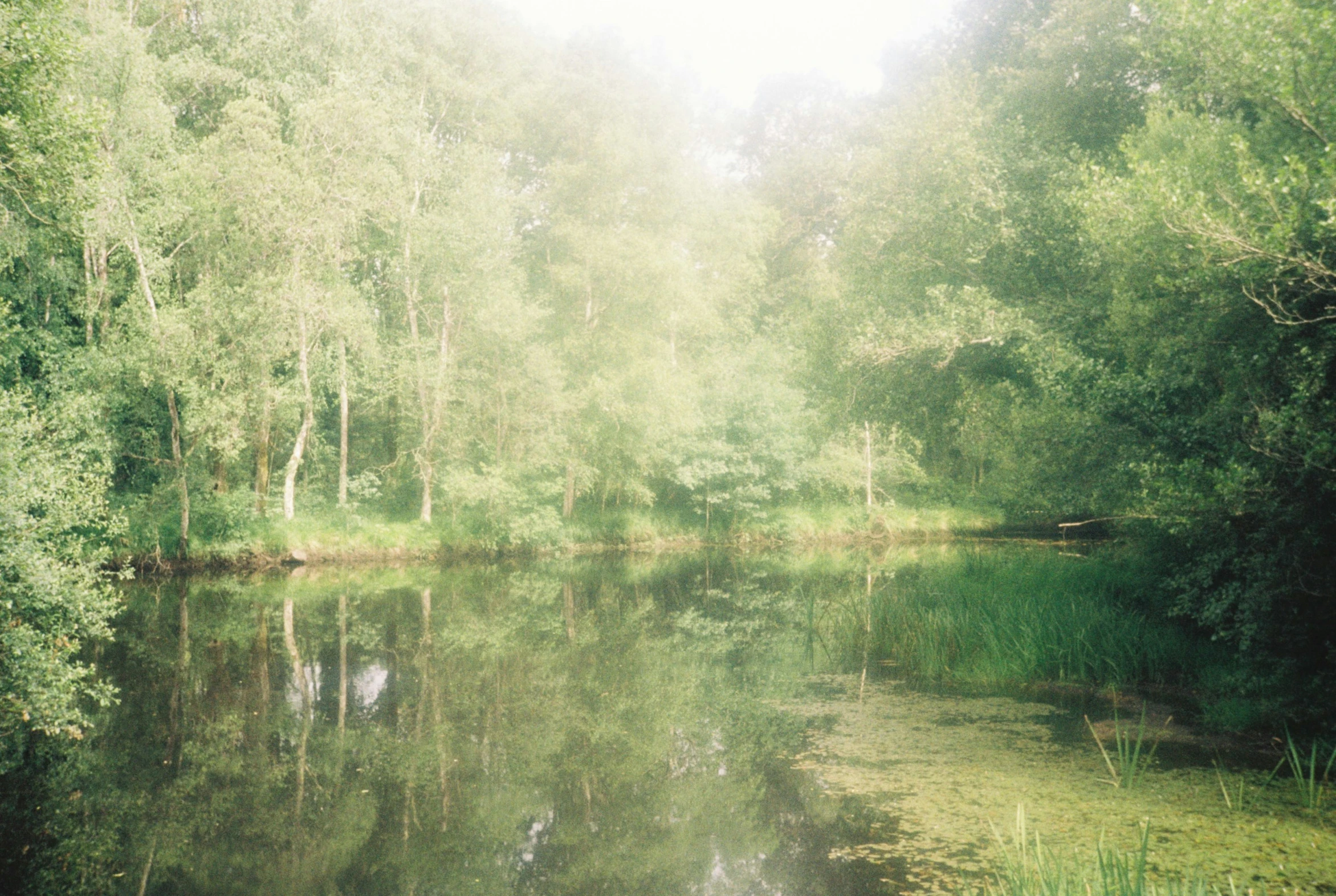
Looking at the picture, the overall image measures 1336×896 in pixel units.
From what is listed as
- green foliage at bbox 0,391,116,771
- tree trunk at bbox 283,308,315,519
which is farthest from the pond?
tree trunk at bbox 283,308,315,519

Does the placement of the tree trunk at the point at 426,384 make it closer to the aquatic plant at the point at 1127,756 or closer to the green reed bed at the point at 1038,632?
the green reed bed at the point at 1038,632

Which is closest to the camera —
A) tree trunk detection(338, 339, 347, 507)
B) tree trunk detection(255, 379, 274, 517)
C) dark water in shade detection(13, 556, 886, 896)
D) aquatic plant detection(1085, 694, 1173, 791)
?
dark water in shade detection(13, 556, 886, 896)

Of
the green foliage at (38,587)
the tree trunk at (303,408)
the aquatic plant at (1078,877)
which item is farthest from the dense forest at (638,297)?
the aquatic plant at (1078,877)

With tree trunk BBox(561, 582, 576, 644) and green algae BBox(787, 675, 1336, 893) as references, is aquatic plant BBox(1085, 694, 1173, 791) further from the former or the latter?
tree trunk BBox(561, 582, 576, 644)

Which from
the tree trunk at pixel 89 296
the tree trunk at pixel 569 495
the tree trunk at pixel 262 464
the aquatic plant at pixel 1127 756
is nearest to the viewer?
the aquatic plant at pixel 1127 756

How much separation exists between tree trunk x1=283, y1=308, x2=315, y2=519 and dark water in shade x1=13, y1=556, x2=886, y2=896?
7366 mm

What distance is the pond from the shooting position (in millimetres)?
5191

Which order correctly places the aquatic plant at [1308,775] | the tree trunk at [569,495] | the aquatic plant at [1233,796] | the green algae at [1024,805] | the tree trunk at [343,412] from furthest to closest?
A: the tree trunk at [569,495] < the tree trunk at [343,412] < the aquatic plant at [1233,796] < the aquatic plant at [1308,775] < the green algae at [1024,805]

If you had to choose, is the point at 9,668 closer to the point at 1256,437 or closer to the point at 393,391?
the point at 1256,437

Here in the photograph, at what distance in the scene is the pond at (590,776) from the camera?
5.19 metres

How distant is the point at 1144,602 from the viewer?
10.6 m

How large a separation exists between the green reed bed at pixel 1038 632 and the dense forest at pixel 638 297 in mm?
632

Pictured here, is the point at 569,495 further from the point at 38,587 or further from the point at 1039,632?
the point at 38,587

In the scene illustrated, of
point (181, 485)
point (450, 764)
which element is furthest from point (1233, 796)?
point (181, 485)
